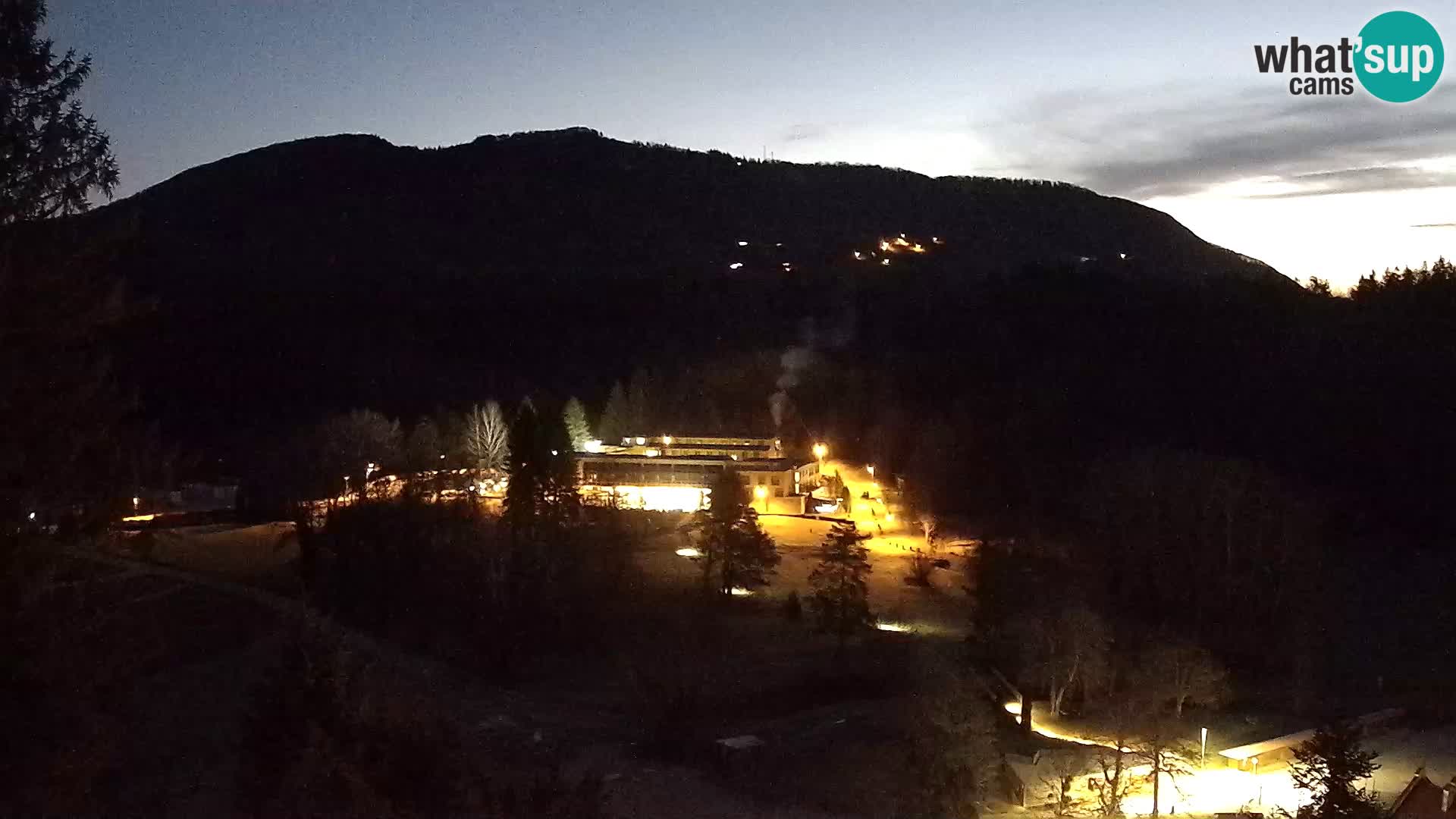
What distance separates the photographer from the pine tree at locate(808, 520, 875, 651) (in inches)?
463

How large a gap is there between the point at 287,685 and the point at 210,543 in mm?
12851

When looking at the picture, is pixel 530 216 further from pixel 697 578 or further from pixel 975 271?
pixel 697 578

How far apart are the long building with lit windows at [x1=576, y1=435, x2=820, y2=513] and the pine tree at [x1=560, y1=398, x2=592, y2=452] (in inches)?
17.9

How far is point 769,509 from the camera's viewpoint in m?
20.4

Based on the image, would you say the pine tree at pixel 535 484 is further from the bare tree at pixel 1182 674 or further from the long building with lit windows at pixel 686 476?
the bare tree at pixel 1182 674

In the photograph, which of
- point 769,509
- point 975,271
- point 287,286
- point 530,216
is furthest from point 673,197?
point 769,509

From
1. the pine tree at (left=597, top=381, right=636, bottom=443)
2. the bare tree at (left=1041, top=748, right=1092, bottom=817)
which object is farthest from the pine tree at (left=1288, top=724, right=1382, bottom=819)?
the pine tree at (left=597, top=381, right=636, bottom=443)

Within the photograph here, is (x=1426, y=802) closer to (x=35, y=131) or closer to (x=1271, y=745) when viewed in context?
(x=1271, y=745)

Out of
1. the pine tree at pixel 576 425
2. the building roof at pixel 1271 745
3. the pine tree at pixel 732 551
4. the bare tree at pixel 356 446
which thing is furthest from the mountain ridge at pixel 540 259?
the building roof at pixel 1271 745

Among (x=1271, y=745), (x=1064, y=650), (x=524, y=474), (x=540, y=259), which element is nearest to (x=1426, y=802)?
(x=1271, y=745)

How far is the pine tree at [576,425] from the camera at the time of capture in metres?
24.0

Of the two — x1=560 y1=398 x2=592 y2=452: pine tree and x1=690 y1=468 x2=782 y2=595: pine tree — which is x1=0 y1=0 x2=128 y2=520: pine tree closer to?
x1=690 y1=468 x2=782 y2=595: pine tree

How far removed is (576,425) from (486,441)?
273 centimetres

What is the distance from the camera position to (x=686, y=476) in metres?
21.2
